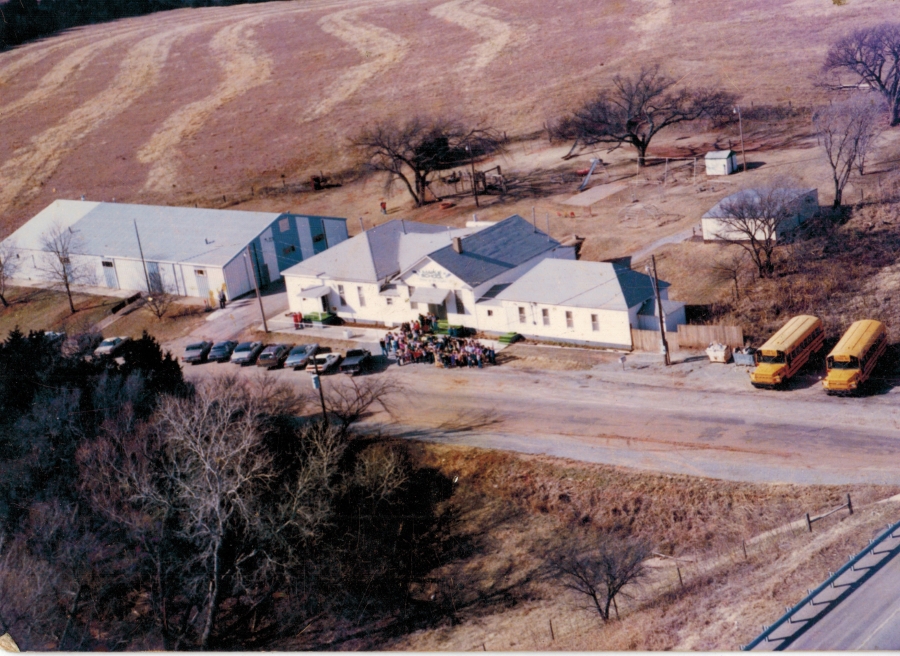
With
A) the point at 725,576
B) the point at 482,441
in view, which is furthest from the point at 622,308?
the point at 725,576

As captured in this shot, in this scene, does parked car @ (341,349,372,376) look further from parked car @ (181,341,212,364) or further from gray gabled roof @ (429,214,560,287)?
parked car @ (181,341,212,364)

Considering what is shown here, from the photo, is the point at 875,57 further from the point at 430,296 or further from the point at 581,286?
the point at 430,296

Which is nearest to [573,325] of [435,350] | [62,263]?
[435,350]

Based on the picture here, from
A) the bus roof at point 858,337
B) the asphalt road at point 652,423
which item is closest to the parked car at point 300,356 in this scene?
the asphalt road at point 652,423

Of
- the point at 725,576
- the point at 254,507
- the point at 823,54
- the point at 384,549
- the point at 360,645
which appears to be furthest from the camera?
the point at 823,54

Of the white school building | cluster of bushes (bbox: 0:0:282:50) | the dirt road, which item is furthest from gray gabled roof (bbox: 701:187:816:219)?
cluster of bushes (bbox: 0:0:282:50)

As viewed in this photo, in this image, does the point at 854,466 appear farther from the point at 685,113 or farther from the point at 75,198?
the point at 75,198

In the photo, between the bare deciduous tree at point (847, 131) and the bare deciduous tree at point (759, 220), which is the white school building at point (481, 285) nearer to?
the bare deciduous tree at point (759, 220)
